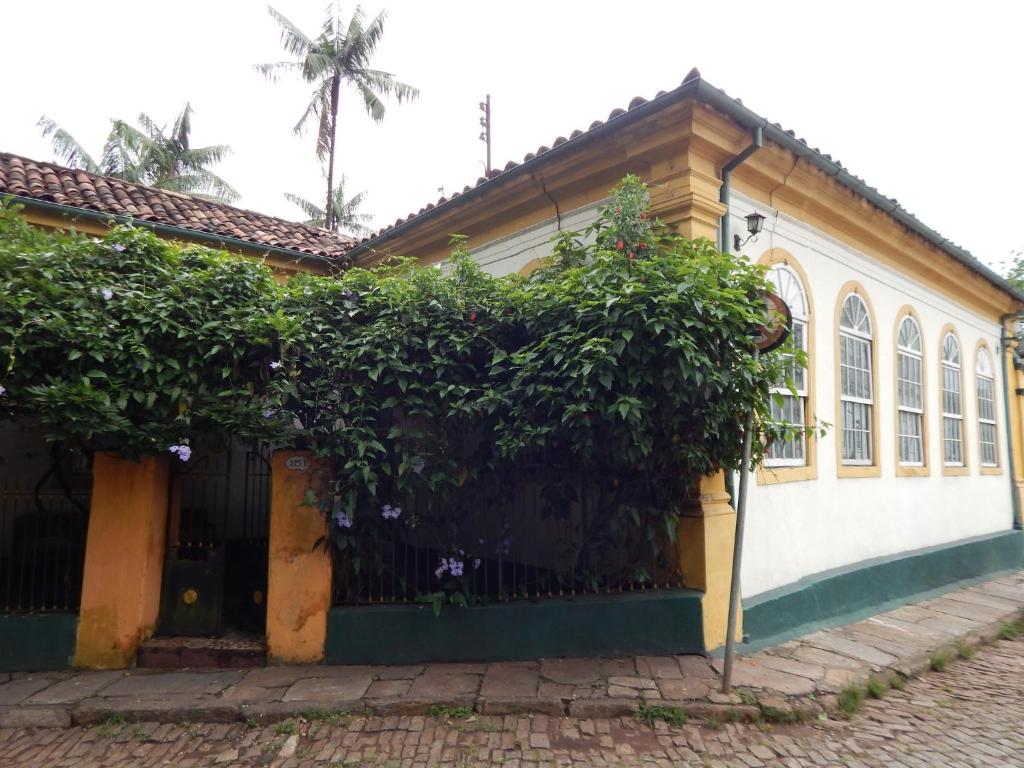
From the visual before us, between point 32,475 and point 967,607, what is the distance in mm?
9641

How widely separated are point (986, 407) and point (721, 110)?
835 cm

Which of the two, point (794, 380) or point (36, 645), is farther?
point (794, 380)

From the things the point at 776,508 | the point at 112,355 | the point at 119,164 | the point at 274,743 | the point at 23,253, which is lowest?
the point at 274,743

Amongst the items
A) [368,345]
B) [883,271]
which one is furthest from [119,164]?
[883,271]

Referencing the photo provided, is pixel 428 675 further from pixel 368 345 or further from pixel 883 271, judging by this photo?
pixel 883 271

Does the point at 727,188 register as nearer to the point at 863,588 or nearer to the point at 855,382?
the point at 855,382

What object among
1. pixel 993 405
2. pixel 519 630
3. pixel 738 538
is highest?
pixel 993 405

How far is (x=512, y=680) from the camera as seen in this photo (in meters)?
3.87

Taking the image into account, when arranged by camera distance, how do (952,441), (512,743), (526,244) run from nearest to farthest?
(512,743) → (526,244) → (952,441)

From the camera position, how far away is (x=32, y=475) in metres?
5.40

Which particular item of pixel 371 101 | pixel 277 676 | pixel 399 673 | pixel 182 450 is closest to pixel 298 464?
pixel 182 450

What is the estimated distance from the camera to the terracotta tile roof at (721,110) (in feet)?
14.8

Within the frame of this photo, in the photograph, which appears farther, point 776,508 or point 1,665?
point 776,508

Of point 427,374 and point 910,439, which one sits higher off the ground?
point 427,374
